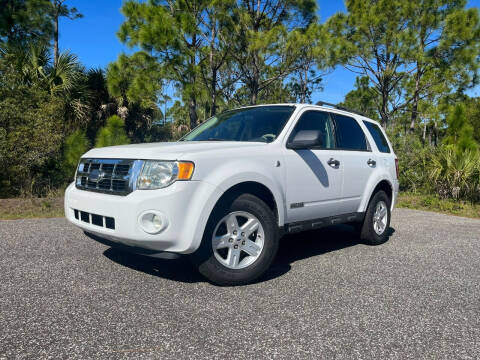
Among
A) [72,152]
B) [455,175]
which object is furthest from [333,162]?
[72,152]

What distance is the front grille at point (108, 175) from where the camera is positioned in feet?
10.9

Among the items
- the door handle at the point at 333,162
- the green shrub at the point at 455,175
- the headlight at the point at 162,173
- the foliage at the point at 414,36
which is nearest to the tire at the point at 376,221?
the door handle at the point at 333,162

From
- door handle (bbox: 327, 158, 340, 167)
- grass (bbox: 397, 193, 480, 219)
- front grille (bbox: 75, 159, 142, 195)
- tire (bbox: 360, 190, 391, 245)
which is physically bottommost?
grass (bbox: 397, 193, 480, 219)

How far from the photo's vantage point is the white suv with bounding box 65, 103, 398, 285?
3.17 metres

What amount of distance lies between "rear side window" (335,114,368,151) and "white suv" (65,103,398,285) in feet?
0.09

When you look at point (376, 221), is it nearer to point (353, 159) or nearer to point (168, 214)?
point (353, 159)

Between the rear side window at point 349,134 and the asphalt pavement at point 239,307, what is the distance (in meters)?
1.43

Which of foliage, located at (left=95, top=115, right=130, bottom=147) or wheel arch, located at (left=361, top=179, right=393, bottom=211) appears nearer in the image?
wheel arch, located at (left=361, top=179, right=393, bottom=211)

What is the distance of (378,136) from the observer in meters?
5.91

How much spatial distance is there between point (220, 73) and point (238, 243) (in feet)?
63.0

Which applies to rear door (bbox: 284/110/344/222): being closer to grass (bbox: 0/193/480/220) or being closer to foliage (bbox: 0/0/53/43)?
grass (bbox: 0/193/480/220)

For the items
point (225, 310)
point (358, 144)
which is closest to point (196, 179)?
point (225, 310)

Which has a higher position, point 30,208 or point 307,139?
point 307,139

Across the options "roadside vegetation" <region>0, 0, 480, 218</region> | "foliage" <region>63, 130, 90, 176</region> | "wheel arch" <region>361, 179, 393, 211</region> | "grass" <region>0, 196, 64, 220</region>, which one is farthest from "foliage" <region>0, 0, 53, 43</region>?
"wheel arch" <region>361, 179, 393, 211</region>
